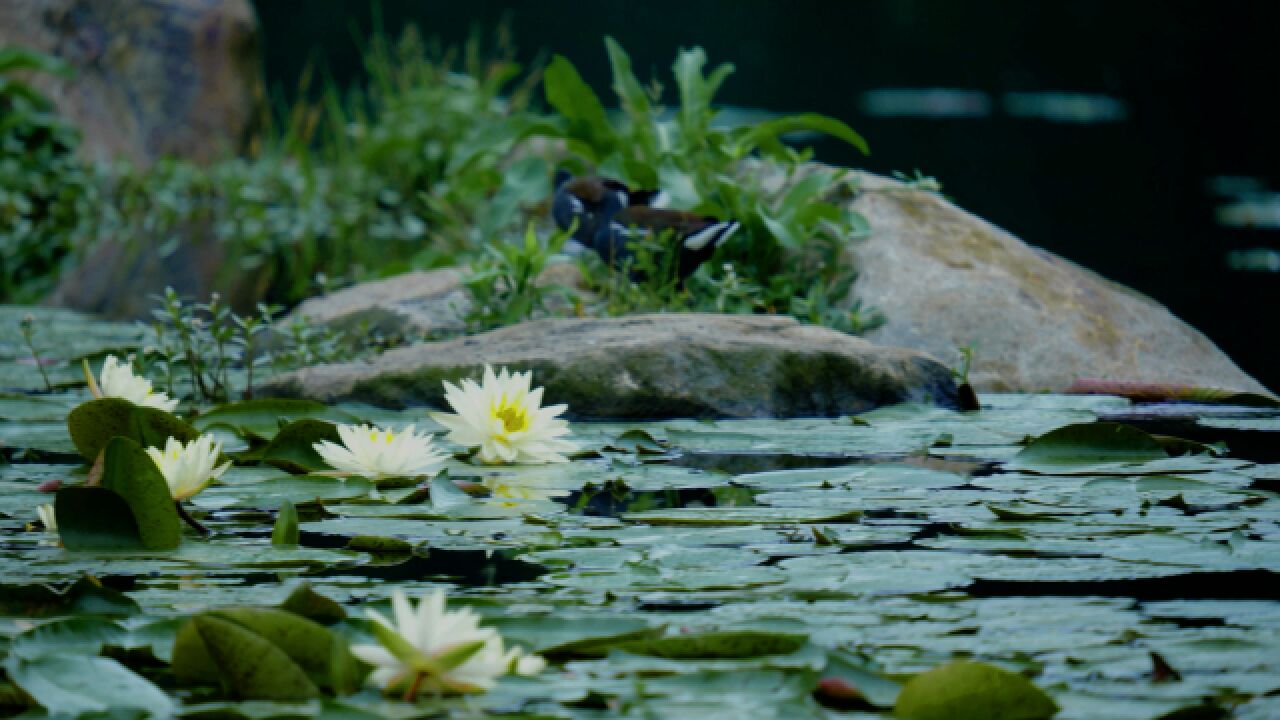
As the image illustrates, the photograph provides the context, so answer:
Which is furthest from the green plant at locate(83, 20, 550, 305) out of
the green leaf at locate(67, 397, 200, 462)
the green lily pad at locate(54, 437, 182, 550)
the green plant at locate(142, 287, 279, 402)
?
the green lily pad at locate(54, 437, 182, 550)

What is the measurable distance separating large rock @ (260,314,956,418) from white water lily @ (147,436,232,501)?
3.66 feet

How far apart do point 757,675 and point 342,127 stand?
6982 millimetres

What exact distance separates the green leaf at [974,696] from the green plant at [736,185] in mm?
2450

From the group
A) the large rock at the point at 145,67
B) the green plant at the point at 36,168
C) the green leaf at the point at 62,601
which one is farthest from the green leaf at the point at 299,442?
the large rock at the point at 145,67

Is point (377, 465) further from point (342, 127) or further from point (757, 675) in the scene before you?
point (342, 127)

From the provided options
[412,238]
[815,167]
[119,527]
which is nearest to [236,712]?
[119,527]

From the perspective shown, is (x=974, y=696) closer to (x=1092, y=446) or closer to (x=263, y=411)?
(x=1092, y=446)

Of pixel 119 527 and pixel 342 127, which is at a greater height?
pixel 342 127

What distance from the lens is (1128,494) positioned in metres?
2.07

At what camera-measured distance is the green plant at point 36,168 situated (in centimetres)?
749

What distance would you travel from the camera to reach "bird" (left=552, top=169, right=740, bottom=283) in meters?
3.73

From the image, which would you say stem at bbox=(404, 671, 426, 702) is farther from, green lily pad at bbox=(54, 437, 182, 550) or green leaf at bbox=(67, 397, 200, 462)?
green leaf at bbox=(67, 397, 200, 462)

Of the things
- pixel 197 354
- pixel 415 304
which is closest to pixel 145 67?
pixel 415 304

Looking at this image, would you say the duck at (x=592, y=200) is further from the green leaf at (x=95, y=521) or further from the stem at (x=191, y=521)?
the green leaf at (x=95, y=521)
